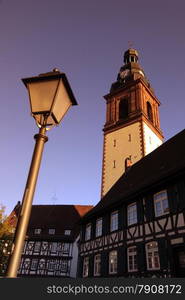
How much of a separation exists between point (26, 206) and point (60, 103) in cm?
148

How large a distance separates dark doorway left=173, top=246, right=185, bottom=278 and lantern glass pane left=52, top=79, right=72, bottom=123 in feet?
35.2

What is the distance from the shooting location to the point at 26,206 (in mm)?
2623

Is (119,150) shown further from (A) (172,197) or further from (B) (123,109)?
(A) (172,197)

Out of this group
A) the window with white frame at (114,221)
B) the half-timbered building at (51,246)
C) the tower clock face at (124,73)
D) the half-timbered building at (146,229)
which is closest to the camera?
the half-timbered building at (146,229)

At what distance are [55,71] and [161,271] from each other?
11.8m

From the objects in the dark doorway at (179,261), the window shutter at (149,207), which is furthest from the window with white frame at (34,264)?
the dark doorway at (179,261)

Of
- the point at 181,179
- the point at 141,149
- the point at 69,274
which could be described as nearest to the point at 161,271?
the point at 181,179

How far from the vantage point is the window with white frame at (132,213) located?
15.3 metres

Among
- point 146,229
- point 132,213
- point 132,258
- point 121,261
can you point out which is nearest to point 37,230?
point 121,261

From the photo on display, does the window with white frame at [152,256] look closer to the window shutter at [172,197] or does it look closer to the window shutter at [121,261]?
the window shutter at [121,261]

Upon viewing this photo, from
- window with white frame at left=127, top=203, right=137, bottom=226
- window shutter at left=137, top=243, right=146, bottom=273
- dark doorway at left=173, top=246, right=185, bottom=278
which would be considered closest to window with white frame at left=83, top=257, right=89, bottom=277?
window with white frame at left=127, top=203, right=137, bottom=226

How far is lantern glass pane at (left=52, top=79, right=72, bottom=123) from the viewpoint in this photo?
3.28 metres

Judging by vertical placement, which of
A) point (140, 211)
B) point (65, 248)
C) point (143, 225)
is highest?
point (140, 211)

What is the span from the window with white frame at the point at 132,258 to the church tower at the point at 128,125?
10.9m
